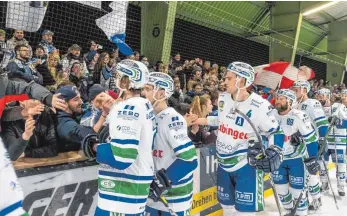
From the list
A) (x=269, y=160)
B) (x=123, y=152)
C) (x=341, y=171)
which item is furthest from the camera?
(x=341, y=171)

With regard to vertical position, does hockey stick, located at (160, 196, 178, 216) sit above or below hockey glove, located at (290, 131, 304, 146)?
below

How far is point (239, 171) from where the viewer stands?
3.42 m

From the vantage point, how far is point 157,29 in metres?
8.46

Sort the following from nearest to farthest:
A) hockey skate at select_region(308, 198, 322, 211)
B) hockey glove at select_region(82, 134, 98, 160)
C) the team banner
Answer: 1. hockey glove at select_region(82, 134, 98, 160)
2. hockey skate at select_region(308, 198, 322, 211)
3. the team banner

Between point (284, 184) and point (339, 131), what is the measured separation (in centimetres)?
279

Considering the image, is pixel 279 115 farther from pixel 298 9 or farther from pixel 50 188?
pixel 298 9

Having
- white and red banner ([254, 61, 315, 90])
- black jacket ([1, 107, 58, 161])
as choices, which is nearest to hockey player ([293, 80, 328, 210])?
white and red banner ([254, 61, 315, 90])

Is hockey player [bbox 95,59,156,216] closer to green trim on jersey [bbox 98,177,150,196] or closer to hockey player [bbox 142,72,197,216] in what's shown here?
green trim on jersey [bbox 98,177,150,196]

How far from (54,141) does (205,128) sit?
243cm

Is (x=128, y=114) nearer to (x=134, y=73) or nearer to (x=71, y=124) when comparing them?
(x=134, y=73)

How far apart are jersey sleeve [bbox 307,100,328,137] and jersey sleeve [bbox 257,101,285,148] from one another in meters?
2.31

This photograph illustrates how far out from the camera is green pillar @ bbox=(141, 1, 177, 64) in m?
8.24

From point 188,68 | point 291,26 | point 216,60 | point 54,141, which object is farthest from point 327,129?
point 291,26

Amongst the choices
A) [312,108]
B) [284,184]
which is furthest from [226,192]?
[312,108]
